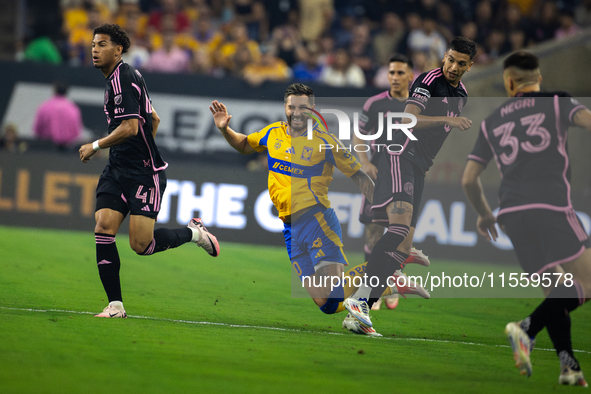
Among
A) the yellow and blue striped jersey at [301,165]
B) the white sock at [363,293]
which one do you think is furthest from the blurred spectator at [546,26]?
the white sock at [363,293]

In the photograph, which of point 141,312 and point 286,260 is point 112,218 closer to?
point 141,312

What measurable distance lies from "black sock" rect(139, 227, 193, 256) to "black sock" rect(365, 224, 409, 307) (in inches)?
76.1

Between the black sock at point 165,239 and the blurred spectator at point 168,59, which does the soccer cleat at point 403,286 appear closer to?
the black sock at point 165,239

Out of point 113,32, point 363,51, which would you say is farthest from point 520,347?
point 363,51

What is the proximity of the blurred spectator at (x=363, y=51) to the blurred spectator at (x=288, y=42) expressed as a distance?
119 cm

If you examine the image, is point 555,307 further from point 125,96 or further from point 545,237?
point 125,96

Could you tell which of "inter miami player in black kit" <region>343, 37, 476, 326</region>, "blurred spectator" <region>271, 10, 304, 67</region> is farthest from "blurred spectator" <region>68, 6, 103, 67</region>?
"inter miami player in black kit" <region>343, 37, 476, 326</region>

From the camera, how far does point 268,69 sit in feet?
46.3

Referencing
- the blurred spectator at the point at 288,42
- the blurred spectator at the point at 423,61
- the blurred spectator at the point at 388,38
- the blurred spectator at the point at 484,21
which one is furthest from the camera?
the blurred spectator at the point at 484,21

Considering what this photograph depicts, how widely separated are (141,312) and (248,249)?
17.1 ft

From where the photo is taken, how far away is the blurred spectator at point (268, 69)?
44.5 ft

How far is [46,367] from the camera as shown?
165 inches

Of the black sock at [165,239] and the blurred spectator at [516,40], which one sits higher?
the blurred spectator at [516,40]

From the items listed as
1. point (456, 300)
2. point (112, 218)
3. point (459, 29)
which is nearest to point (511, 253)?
point (456, 300)
